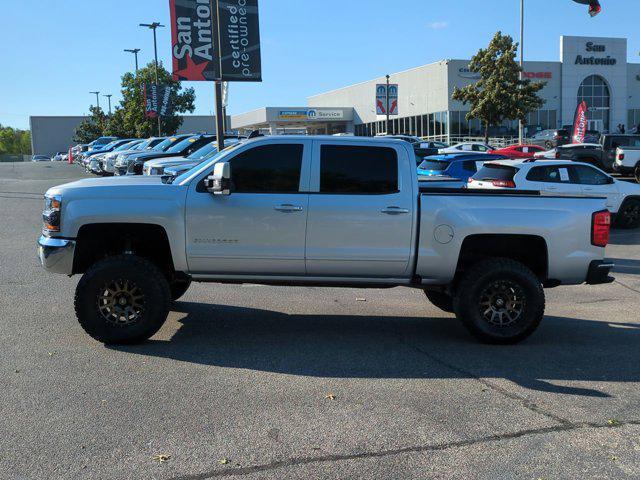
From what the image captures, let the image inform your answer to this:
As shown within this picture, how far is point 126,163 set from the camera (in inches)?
916

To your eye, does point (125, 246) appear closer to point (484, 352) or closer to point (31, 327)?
point (31, 327)

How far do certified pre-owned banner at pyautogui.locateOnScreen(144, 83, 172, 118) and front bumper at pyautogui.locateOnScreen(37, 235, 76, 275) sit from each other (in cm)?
3797

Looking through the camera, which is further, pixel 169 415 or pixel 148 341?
pixel 148 341

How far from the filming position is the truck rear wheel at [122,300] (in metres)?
6.12

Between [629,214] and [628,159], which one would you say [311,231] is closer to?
[629,214]

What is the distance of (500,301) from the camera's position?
645 centimetres

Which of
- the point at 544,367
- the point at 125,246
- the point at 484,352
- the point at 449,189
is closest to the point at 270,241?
the point at 125,246

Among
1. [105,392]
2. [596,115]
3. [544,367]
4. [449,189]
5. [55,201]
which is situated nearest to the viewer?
[105,392]

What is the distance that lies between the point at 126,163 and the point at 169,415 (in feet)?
65.6

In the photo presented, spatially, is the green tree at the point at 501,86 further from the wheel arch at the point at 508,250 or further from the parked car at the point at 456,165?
the wheel arch at the point at 508,250

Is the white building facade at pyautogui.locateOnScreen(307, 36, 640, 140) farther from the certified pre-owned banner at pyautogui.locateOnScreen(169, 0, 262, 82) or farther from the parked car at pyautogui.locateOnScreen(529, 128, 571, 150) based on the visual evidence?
the certified pre-owned banner at pyautogui.locateOnScreen(169, 0, 262, 82)

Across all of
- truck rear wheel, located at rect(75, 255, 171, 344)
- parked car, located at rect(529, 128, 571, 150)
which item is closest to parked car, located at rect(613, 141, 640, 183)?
parked car, located at rect(529, 128, 571, 150)

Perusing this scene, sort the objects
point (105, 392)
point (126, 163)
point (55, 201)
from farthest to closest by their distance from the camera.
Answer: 1. point (126, 163)
2. point (55, 201)
3. point (105, 392)

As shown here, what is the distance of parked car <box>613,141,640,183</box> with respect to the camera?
23406 mm
